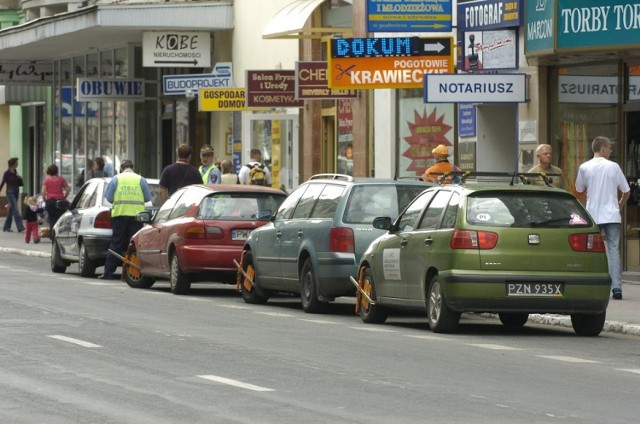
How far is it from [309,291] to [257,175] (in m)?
10.5

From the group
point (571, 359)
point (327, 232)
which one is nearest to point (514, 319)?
point (327, 232)

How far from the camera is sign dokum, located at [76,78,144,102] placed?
43.8 m

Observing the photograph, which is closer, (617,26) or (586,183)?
(586,183)

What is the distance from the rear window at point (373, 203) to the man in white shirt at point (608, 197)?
7.88ft

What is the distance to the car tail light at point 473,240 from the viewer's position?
1638 centimetres

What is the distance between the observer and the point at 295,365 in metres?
13.2

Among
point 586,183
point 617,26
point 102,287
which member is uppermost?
point 617,26

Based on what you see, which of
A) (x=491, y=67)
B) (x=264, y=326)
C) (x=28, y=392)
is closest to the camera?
(x=28, y=392)

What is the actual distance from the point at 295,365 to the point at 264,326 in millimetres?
4249

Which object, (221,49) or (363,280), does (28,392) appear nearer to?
(363,280)

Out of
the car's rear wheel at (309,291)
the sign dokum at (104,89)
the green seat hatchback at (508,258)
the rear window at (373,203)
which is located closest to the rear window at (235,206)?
the car's rear wheel at (309,291)

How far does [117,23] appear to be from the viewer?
38.8 m

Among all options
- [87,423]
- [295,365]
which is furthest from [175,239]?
[87,423]

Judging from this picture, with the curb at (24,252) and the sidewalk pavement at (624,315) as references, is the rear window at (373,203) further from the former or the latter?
the curb at (24,252)
